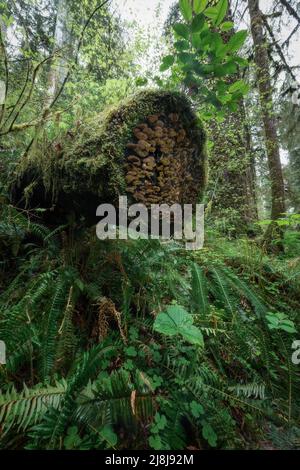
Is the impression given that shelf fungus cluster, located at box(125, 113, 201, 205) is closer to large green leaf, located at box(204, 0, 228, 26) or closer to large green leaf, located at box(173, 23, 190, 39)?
large green leaf, located at box(173, 23, 190, 39)

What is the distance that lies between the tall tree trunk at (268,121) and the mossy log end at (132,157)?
11.9 feet

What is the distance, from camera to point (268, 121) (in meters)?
5.33

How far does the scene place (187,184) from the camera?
2.10m

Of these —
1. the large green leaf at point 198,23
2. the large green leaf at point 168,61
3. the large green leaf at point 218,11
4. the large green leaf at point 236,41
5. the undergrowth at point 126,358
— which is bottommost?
the undergrowth at point 126,358

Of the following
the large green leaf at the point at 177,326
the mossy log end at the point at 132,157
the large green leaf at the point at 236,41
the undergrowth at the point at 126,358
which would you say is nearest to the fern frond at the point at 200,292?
the undergrowth at the point at 126,358

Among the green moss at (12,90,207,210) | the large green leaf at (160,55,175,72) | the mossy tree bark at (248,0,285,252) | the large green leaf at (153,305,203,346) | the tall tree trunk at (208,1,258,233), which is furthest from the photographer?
the tall tree trunk at (208,1,258,233)

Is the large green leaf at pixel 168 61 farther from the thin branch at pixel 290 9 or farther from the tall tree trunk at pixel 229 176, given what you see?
the thin branch at pixel 290 9

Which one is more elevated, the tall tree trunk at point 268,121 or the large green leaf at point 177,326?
the tall tree trunk at point 268,121

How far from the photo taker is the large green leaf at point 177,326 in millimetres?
1396

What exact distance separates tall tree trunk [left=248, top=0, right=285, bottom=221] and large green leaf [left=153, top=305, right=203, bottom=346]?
4.28 m

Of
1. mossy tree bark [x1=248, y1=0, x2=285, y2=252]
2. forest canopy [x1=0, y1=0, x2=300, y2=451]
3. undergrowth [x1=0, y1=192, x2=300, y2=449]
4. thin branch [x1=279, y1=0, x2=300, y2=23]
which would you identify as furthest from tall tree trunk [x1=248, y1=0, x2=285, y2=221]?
undergrowth [x1=0, y1=192, x2=300, y2=449]

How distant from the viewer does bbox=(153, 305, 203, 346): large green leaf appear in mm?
1396
